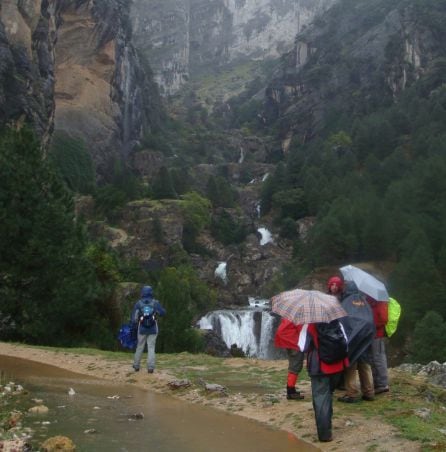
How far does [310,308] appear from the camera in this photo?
282 inches

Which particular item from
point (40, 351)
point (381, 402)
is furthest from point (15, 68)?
point (381, 402)

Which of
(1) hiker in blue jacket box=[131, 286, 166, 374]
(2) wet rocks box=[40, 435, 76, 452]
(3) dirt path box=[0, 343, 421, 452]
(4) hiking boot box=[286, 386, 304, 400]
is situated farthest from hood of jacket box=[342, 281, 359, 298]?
(1) hiker in blue jacket box=[131, 286, 166, 374]

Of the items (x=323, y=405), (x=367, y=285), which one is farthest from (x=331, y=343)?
(x=367, y=285)

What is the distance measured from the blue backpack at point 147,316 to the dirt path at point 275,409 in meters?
0.93

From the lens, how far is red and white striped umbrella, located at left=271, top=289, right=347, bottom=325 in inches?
279

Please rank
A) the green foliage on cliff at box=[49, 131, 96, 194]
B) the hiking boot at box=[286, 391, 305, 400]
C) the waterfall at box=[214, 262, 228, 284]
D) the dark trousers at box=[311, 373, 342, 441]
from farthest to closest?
the green foliage on cliff at box=[49, 131, 96, 194] → the waterfall at box=[214, 262, 228, 284] → the hiking boot at box=[286, 391, 305, 400] → the dark trousers at box=[311, 373, 342, 441]

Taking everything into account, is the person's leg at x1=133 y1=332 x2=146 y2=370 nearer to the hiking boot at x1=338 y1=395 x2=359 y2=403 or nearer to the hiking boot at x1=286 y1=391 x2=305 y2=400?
the hiking boot at x1=286 y1=391 x2=305 y2=400

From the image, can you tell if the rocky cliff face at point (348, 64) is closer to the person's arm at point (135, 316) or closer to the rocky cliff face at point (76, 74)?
the rocky cliff face at point (76, 74)

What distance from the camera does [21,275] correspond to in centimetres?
1822

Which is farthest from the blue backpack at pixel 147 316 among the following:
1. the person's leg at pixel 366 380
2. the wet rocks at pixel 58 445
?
the wet rocks at pixel 58 445

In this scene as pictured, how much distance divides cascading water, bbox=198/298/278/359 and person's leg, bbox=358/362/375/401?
36974mm

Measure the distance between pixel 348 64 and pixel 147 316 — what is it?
105177 mm

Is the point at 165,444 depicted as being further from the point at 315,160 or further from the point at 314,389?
the point at 315,160

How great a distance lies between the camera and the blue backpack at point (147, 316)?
11367 millimetres
